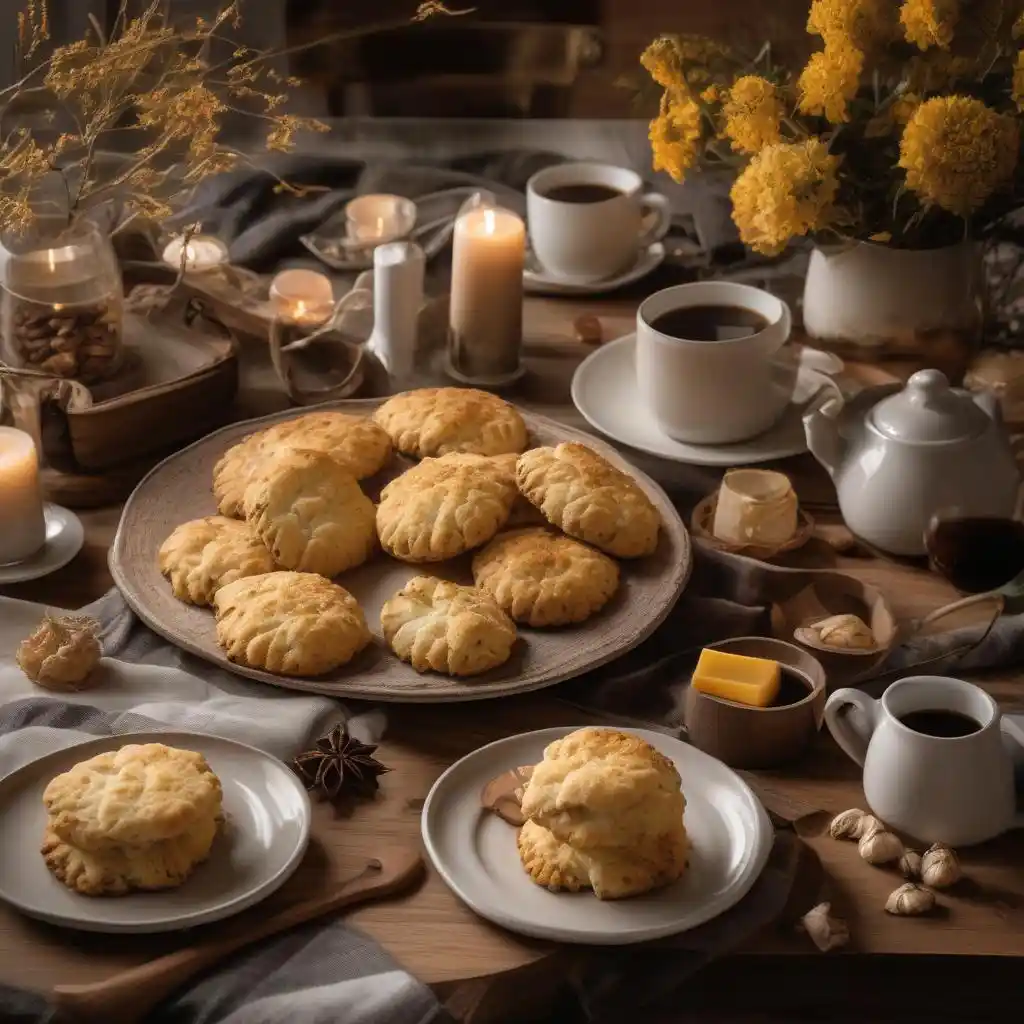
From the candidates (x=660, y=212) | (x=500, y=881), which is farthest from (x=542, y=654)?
(x=660, y=212)

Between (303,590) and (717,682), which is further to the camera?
(303,590)

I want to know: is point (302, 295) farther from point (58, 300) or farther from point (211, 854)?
point (211, 854)

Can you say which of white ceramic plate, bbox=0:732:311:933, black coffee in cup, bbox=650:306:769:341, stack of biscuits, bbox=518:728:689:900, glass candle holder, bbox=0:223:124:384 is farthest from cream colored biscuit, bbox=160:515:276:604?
black coffee in cup, bbox=650:306:769:341

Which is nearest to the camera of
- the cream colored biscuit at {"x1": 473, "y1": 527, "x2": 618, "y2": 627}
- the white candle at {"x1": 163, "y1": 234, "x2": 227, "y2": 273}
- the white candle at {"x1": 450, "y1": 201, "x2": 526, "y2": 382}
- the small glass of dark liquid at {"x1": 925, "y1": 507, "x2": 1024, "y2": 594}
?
the cream colored biscuit at {"x1": 473, "y1": 527, "x2": 618, "y2": 627}

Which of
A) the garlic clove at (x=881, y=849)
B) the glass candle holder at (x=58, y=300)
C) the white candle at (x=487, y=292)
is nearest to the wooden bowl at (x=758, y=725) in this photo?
the garlic clove at (x=881, y=849)

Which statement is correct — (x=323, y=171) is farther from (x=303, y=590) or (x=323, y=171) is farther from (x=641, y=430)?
(x=303, y=590)

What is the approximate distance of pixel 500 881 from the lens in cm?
135

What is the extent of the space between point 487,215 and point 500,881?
1060 mm

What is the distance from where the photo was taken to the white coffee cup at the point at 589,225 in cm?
237

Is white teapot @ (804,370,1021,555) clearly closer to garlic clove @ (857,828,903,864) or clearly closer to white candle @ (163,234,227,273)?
garlic clove @ (857,828,903,864)

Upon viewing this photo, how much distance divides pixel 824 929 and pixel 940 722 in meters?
0.21

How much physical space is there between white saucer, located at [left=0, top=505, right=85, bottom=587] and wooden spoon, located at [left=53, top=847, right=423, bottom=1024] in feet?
1.96

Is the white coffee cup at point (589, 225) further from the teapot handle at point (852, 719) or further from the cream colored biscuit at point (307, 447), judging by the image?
the teapot handle at point (852, 719)

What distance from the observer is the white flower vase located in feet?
6.78
